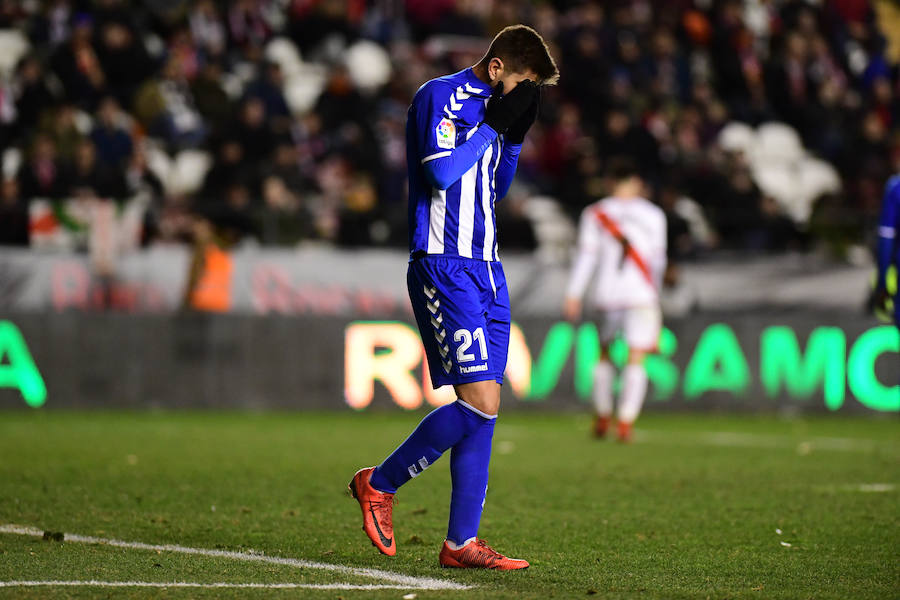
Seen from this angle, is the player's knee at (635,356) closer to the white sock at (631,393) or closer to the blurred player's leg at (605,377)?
the white sock at (631,393)

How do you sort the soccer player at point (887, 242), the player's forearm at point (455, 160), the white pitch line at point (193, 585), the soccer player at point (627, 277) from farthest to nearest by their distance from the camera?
the soccer player at point (627, 277)
the soccer player at point (887, 242)
the player's forearm at point (455, 160)
the white pitch line at point (193, 585)

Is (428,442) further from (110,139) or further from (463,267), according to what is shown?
(110,139)

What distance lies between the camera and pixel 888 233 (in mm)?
7766

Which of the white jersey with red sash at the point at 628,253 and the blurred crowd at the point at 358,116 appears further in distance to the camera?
the blurred crowd at the point at 358,116

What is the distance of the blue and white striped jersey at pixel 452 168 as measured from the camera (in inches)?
202

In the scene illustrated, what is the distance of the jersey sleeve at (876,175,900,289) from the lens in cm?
771

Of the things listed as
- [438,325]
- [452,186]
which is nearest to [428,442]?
[438,325]

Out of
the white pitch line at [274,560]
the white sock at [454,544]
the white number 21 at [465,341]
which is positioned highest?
the white number 21 at [465,341]

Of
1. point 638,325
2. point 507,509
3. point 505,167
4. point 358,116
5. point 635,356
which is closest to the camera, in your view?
point 505,167

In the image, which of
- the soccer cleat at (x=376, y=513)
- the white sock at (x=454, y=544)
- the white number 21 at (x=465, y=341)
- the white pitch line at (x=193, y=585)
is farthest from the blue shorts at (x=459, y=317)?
the white pitch line at (x=193, y=585)

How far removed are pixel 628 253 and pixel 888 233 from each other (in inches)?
159

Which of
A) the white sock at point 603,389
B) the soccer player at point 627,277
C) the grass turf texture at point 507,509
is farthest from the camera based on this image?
the white sock at point 603,389

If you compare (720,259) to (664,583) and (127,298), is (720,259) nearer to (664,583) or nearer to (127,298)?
(127,298)

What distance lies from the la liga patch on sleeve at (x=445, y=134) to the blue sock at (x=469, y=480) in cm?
104
